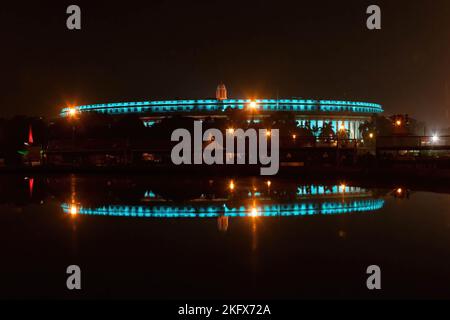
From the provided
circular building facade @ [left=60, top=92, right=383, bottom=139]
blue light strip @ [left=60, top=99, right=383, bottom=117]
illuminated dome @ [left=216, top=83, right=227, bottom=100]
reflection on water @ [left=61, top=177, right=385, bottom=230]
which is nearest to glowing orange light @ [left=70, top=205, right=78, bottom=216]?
reflection on water @ [left=61, top=177, right=385, bottom=230]

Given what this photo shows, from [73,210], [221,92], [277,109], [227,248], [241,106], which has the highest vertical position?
[221,92]

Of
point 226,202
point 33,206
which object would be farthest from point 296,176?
point 33,206

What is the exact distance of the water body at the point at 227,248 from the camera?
20.0 feet

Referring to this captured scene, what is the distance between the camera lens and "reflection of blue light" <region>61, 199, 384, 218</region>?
488 inches

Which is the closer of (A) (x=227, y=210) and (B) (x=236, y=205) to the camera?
(A) (x=227, y=210)

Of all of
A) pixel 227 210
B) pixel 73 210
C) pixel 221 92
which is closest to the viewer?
pixel 227 210

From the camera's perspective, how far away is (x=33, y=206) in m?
14.3

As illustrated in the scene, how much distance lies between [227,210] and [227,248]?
4861 millimetres

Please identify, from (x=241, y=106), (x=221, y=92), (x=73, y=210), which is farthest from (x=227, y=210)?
(x=221, y=92)

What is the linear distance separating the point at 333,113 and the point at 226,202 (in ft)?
378

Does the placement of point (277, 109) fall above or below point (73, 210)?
above

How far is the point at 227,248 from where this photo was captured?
821 centimetres

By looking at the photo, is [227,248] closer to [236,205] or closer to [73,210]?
[236,205]

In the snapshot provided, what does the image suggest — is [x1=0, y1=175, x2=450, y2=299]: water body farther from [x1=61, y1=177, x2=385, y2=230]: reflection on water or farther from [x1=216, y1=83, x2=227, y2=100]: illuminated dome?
[x1=216, y1=83, x2=227, y2=100]: illuminated dome
